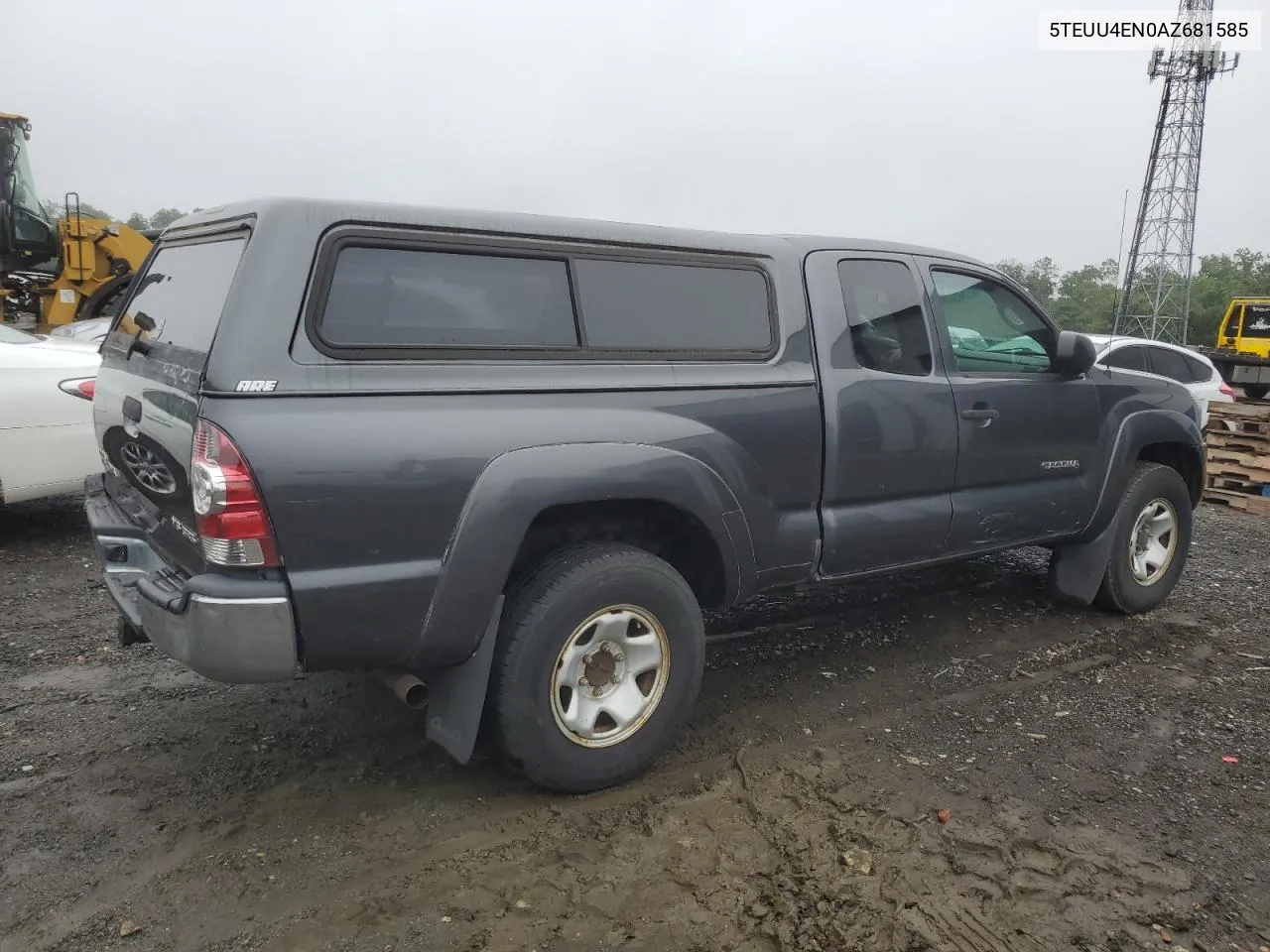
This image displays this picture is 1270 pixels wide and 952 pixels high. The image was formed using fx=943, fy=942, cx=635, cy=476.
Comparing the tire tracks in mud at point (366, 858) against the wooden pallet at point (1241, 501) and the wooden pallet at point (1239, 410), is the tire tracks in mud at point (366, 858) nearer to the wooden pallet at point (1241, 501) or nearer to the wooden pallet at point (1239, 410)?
the wooden pallet at point (1241, 501)

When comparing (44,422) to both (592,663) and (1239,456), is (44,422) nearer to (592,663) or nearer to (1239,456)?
(592,663)

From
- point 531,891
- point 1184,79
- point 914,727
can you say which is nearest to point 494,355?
point 531,891

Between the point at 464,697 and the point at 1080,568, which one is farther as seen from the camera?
the point at 1080,568

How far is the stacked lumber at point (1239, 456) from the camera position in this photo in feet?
29.9

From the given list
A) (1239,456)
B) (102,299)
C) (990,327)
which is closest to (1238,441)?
(1239,456)

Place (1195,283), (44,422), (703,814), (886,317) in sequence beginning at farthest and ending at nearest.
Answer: (1195,283)
(44,422)
(886,317)
(703,814)

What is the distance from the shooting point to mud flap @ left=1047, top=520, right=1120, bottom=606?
16.6 feet

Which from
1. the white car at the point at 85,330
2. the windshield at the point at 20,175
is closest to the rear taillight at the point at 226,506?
the white car at the point at 85,330

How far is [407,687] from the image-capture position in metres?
3.03

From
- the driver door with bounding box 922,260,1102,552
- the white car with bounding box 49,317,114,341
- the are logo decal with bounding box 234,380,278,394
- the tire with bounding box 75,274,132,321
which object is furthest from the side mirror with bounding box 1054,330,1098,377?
the tire with bounding box 75,274,132,321

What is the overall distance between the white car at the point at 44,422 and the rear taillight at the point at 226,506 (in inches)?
145

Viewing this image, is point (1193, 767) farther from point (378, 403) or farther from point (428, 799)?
point (378, 403)

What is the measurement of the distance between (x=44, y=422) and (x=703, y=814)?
4.79 metres

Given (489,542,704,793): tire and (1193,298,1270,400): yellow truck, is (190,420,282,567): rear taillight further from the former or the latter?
(1193,298,1270,400): yellow truck
